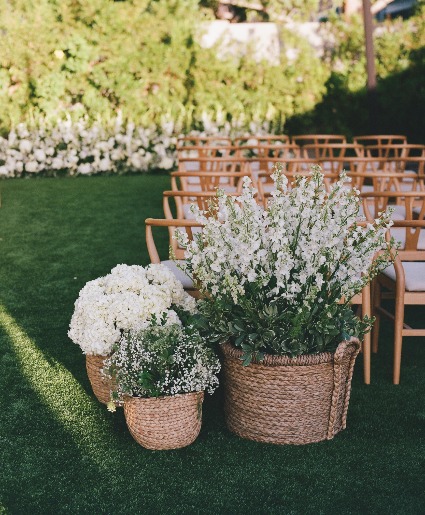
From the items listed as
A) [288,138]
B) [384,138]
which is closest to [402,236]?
[384,138]

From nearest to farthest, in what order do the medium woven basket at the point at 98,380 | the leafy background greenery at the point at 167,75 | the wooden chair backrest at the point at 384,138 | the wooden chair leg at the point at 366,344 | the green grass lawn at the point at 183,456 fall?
the green grass lawn at the point at 183,456 < the medium woven basket at the point at 98,380 < the wooden chair leg at the point at 366,344 < the wooden chair backrest at the point at 384,138 < the leafy background greenery at the point at 167,75

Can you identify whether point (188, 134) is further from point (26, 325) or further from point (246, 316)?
point (246, 316)

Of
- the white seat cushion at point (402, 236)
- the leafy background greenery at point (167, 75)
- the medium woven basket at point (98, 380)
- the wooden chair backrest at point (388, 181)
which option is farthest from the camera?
the leafy background greenery at point (167, 75)

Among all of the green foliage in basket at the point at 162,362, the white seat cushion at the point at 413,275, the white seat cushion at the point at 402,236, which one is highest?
the white seat cushion at the point at 402,236

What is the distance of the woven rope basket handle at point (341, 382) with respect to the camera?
8.38 feet

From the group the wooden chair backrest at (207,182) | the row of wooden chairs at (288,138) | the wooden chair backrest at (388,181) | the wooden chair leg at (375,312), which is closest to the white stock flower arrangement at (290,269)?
the wooden chair leg at (375,312)

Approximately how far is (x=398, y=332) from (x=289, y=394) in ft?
2.86

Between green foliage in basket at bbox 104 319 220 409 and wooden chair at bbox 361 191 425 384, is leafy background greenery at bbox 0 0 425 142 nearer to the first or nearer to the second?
wooden chair at bbox 361 191 425 384

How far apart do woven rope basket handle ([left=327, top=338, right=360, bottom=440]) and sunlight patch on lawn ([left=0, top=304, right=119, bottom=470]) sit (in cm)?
87

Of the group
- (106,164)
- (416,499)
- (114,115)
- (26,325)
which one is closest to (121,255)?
(26,325)

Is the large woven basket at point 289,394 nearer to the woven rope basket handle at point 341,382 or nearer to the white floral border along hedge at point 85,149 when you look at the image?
the woven rope basket handle at point 341,382

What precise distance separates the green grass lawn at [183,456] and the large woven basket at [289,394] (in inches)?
2.4

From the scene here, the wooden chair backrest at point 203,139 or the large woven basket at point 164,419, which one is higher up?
the wooden chair backrest at point 203,139

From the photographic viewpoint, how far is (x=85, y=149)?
9.72 m
